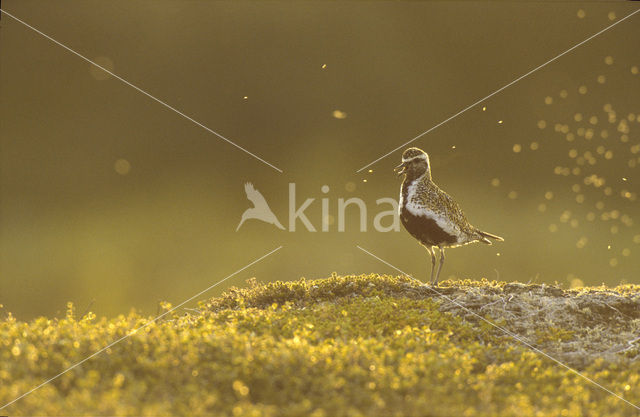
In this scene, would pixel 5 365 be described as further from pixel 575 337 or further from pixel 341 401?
pixel 575 337

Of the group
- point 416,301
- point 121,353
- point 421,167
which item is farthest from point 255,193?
point 121,353

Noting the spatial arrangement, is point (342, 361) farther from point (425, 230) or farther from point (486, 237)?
point (486, 237)

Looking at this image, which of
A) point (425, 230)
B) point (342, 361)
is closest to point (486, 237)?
point (425, 230)

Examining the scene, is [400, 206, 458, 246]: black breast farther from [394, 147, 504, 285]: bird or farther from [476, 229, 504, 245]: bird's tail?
[476, 229, 504, 245]: bird's tail

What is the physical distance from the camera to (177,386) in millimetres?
6211

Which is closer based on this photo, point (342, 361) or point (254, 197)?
point (342, 361)

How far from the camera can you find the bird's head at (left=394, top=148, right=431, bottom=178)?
12156 millimetres

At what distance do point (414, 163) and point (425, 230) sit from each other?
1.41 m

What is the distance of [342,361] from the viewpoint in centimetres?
686

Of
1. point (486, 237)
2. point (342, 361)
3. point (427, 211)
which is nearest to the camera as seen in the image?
point (342, 361)

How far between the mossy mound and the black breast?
1.59 m

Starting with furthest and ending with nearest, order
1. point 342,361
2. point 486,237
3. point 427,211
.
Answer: point 486,237 → point 427,211 → point 342,361

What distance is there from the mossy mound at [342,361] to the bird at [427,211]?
1645 millimetres

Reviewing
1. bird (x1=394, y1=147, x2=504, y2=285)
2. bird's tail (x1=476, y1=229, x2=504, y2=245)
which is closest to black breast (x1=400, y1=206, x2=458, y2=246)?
bird (x1=394, y1=147, x2=504, y2=285)
